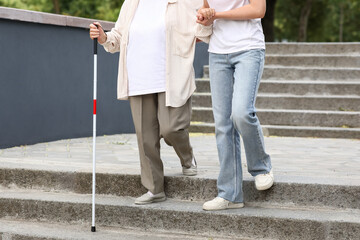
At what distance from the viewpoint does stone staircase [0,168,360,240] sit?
4250 millimetres

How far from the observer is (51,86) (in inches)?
301

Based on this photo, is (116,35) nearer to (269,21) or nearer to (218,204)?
(218,204)

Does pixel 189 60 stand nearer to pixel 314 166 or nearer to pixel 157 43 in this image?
pixel 157 43

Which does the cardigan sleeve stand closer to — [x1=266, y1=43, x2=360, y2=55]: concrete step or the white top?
the white top

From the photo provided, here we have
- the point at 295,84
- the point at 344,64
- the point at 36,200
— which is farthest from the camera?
the point at 344,64

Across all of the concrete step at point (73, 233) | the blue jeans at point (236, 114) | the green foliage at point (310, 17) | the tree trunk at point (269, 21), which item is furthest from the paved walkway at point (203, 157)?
the green foliage at point (310, 17)

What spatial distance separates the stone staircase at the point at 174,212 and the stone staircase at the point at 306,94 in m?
4.02

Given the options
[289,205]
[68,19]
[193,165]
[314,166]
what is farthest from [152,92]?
[68,19]

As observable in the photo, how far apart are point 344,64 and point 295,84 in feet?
4.22

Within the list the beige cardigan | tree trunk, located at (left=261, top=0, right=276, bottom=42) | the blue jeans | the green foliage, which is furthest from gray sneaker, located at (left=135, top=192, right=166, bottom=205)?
the green foliage

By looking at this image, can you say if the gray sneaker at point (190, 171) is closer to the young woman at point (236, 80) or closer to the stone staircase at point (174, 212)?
the stone staircase at point (174, 212)

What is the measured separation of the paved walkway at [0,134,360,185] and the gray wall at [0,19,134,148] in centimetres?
23

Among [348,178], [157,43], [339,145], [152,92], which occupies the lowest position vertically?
[339,145]

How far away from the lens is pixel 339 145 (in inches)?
299
